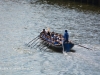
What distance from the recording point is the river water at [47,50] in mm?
33531

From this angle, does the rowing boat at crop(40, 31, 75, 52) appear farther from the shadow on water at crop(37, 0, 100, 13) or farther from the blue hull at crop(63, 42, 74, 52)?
the shadow on water at crop(37, 0, 100, 13)

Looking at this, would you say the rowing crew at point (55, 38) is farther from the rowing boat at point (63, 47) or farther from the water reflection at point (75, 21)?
the water reflection at point (75, 21)

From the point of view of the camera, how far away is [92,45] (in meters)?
43.4

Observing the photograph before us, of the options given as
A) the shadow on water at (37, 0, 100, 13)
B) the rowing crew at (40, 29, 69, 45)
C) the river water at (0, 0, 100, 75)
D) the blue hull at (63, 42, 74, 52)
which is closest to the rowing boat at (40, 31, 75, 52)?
the blue hull at (63, 42, 74, 52)

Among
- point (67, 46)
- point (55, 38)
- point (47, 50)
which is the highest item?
point (55, 38)

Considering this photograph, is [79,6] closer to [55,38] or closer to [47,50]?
[55,38]

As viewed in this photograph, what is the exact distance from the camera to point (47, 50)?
4031cm

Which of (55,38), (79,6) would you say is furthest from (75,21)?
(55,38)

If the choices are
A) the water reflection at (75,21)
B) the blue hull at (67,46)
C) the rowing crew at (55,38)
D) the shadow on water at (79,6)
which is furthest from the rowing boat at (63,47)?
the shadow on water at (79,6)

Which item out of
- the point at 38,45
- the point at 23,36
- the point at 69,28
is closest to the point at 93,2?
the point at 69,28

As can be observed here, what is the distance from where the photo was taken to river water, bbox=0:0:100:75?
33531mm

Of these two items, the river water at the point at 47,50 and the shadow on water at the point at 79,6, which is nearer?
the river water at the point at 47,50

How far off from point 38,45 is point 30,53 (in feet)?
13.6

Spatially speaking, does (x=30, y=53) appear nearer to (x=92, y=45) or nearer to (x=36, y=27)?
(x=92, y=45)
